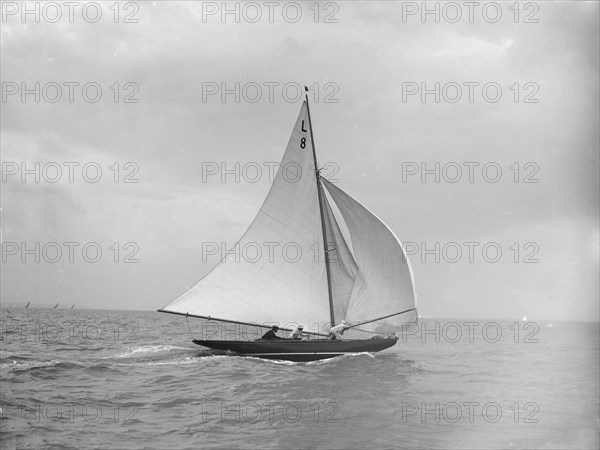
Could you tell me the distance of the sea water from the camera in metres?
12.1

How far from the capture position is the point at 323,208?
27453 mm

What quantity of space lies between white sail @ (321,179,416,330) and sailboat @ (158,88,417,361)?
0.05m

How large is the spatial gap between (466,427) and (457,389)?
6078 mm

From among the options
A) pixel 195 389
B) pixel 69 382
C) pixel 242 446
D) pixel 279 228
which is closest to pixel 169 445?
pixel 242 446

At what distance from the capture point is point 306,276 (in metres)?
27.0

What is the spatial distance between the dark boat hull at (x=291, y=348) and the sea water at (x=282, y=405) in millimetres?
759

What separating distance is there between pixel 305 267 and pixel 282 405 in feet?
38.8

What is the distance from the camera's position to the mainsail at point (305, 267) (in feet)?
85.3
